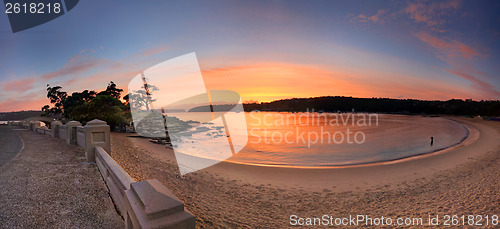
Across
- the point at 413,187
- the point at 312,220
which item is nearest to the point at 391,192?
the point at 413,187

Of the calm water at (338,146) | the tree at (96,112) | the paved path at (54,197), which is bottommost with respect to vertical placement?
the calm water at (338,146)

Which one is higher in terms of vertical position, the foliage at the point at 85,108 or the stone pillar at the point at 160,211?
the foliage at the point at 85,108

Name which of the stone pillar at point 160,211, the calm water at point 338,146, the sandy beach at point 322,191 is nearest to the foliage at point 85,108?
the calm water at point 338,146

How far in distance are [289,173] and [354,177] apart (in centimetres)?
450

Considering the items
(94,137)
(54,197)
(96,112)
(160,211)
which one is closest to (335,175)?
(94,137)

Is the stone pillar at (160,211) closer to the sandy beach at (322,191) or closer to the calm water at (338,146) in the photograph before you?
the sandy beach at (322,191)

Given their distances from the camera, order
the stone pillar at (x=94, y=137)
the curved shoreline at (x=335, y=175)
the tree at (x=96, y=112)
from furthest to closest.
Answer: the tree at (x=96, y=112), the curved shoreline at (x=335, y=175), the stone pillar at (x=94, y=137)

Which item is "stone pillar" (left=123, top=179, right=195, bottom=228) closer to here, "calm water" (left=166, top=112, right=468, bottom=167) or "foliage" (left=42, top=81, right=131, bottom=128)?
"calm water" (left=166, top=112, right=468, bottom=167)

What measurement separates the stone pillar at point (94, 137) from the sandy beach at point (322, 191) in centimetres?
195

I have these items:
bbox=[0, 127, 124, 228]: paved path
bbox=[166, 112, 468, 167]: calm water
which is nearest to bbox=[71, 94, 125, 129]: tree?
bbox=[166, 112, 468, 167]: calm water

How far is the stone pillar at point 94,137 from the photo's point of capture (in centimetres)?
848

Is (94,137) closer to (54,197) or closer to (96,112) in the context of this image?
(54,197)

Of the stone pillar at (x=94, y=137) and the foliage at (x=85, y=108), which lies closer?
the stone pillar at (x=94, y=137)

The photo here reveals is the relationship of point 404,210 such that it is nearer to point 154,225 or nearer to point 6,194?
point 154,225
